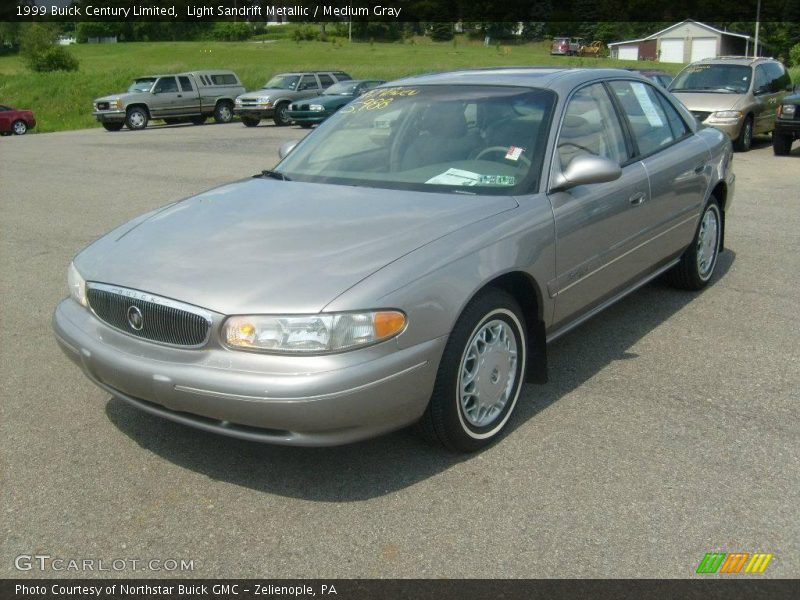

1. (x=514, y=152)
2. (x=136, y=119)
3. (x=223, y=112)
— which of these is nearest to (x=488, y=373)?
(x=514, y=152)

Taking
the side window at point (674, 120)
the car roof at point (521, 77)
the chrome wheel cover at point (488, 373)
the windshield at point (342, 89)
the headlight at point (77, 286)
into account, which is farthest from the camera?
the windshield at point (342, 89)

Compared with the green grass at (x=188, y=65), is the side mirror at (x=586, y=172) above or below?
below

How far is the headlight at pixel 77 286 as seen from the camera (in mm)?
3760

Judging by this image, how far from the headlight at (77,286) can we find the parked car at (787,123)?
13.2 metres

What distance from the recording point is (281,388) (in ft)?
10.0

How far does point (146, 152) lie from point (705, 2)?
72324mm

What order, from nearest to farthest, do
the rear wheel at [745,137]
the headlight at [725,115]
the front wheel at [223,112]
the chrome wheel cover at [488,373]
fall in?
the chrome wheel cover at [488,373] → the headlight at [725,115] → the rear wheel at [745,137] → the front wheel at [223,112]

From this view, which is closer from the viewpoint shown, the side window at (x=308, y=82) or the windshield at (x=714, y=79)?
the windshield at (x=714, y=79)

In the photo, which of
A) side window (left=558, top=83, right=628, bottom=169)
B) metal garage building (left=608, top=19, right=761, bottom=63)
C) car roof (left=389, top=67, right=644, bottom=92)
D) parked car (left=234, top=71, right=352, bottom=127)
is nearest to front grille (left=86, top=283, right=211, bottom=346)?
side window (left=558, top=83, right=628, bottom=169)

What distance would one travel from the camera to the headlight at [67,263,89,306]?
12.3 ft

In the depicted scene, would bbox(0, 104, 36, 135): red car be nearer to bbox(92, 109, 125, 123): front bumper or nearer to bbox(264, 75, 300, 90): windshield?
bbox(92, 109, 125, 123): front bumper

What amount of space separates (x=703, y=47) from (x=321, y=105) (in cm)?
6633

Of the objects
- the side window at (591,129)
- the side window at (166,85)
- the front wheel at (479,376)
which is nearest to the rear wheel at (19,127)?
the side window at (166,85)
